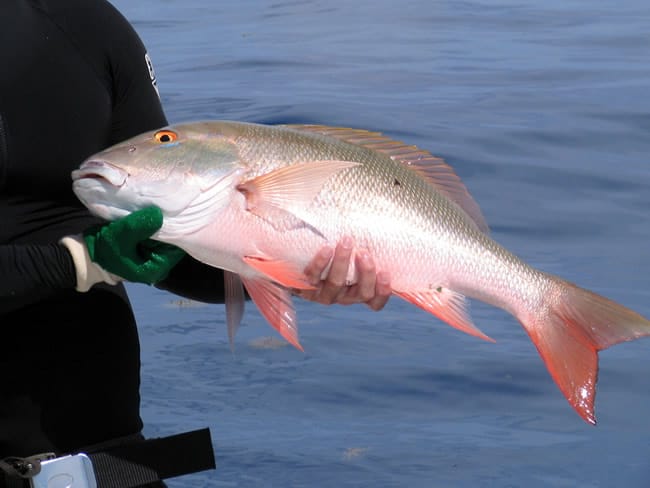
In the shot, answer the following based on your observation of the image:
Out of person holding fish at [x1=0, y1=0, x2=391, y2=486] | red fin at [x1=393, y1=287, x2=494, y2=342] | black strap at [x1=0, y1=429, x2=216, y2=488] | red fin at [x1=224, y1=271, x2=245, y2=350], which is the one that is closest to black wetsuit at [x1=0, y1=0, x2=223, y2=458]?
person holding fish at [x1=0, y1=0, x2=391, y2=486]

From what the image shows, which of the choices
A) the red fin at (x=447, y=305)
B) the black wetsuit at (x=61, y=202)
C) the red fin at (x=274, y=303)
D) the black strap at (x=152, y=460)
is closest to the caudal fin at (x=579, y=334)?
the red fin at (x=447, y=305)

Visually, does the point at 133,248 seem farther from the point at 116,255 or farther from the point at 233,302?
the point at 233,302

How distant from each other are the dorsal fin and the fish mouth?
44cm

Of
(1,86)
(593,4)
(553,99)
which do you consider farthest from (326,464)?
(593,4)

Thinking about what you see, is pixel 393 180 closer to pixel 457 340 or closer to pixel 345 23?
pixel 457 340

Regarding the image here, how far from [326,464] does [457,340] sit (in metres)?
1.18

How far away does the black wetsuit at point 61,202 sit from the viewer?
212 cm

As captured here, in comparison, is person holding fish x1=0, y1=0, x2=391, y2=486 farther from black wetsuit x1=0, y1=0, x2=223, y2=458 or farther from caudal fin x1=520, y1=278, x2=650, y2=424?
caudal fin x1=520, y1=278, x2=650, y2=424

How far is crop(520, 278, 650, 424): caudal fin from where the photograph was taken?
212 cm

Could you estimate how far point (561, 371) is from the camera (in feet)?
7.04

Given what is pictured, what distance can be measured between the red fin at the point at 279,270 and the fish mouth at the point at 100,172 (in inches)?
10.3

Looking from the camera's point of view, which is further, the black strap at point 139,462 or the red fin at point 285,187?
the black strap at point 139,462

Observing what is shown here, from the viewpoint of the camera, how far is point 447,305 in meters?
2.14

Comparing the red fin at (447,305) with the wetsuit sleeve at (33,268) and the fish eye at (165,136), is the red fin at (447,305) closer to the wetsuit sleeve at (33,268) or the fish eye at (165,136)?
the fish eye at (165,136)
